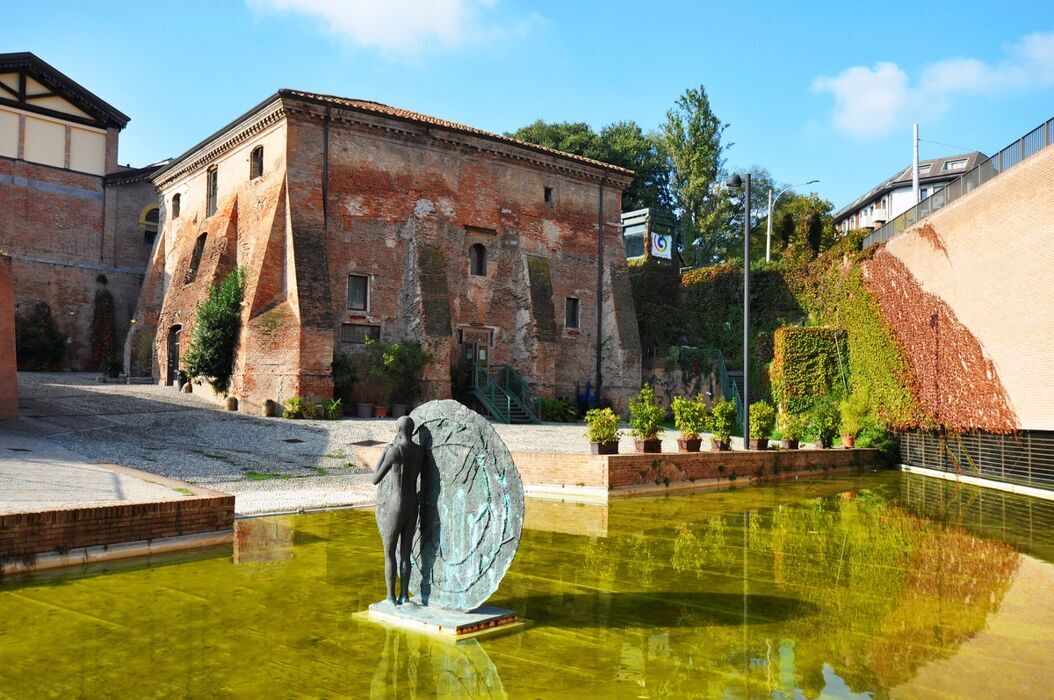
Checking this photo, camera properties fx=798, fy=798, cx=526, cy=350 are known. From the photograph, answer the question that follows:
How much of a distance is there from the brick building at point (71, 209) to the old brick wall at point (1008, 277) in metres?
28.8

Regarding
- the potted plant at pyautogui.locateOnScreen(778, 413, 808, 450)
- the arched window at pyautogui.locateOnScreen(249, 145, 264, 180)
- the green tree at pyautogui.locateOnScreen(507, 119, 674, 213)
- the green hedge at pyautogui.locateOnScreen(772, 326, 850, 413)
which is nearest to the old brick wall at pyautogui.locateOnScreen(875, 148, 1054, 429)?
the potted plant at pyautogui.locateOnScreen(778, 413, 808, 450)

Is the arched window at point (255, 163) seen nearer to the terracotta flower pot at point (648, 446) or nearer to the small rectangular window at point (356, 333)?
the small rectangular window at point (356, 333)

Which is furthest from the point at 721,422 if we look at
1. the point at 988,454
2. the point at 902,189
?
the point at 902,189

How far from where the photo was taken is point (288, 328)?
69.6 feet

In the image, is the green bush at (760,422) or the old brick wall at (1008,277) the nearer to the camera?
the old brick wall at (1008,277)

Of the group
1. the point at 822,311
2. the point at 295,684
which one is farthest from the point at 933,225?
the point at 295,684

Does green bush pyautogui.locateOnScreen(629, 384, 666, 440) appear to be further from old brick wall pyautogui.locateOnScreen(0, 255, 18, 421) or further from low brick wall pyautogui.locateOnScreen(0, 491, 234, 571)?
old brick wall pyautogui.locateOnScreen(0, 255, 18, 421)

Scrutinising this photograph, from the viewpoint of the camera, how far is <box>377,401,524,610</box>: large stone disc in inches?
229

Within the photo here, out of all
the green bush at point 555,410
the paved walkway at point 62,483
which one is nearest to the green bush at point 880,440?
the green bush at point 555,410

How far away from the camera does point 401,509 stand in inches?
236

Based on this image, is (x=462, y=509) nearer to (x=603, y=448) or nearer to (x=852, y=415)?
(x=603, y=448)

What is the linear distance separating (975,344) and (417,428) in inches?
608

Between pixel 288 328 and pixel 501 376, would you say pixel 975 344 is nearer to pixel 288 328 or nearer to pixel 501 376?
pixel 501 376

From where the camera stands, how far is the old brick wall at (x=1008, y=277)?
48.6 feet
